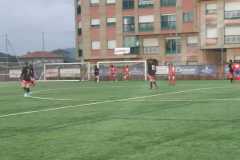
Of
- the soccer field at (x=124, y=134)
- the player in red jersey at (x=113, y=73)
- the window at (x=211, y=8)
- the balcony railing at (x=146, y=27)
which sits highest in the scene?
the window at (x=211, y=8)

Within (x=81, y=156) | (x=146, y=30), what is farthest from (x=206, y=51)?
(x=81, y=156)

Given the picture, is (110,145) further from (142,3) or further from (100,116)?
(142,3)

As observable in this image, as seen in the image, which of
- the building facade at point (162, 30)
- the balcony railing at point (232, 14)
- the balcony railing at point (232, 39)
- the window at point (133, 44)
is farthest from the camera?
the window at point (133, 44)

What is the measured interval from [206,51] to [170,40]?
211 inches

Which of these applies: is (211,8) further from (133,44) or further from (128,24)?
(128,24)

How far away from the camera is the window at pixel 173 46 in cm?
7238

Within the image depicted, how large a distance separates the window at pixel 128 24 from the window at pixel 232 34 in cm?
1355

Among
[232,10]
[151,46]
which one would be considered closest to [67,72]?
[151,46]

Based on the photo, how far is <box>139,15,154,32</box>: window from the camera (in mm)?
74062

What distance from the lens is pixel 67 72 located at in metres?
62.8

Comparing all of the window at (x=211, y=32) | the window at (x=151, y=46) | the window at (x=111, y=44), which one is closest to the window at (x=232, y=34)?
the window at (x=211, y=32)

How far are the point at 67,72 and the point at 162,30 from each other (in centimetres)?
1629

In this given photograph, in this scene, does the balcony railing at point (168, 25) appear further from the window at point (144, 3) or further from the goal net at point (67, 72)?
the goal net at point (67, 72)

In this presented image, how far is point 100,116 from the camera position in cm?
1612
